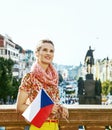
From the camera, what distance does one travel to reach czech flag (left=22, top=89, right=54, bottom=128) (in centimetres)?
329

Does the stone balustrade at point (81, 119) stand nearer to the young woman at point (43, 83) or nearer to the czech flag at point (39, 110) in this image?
the young woman at point (43, 83)

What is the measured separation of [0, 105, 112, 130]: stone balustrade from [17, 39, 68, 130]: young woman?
759 millimetres

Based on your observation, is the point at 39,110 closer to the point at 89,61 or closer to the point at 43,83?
the point at 43,83

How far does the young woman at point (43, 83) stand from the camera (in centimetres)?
342

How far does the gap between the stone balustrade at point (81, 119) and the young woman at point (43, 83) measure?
0.76 meters

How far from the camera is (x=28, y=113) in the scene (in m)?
3.29

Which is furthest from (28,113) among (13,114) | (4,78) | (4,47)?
(4,47)

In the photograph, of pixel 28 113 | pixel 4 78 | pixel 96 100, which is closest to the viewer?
pixel 28 113

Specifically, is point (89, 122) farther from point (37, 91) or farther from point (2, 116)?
point (37, 91)

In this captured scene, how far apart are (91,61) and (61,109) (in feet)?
92.1

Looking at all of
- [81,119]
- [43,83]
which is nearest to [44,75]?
[43,83]

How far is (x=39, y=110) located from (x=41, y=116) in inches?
1.8

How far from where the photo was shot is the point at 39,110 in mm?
3309

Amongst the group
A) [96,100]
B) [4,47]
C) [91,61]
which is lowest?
[96,100]
